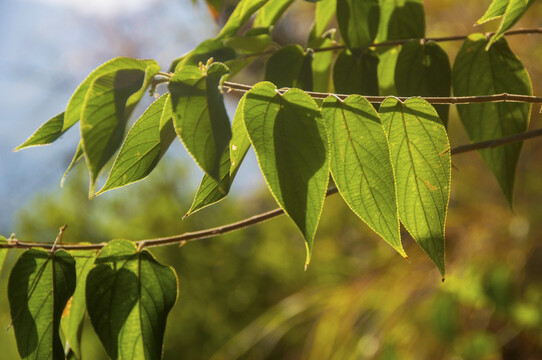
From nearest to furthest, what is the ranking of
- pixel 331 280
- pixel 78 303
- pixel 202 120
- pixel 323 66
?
pixel 202 120
pixel 78 303
pixel 323 66
pixel 331 280

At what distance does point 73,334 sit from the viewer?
0.28 meters

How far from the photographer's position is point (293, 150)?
0.21 m

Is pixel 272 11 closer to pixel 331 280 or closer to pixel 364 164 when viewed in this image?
pixel 364 164

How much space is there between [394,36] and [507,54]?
7 centimetres

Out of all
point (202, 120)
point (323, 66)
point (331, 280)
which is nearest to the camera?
point (202, 120)

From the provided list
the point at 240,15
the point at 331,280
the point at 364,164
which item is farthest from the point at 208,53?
the point at 331,280

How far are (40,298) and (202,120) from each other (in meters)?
0.13

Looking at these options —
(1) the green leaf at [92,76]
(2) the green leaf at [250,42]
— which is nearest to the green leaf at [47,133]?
(1) the green leaf at [92,76]

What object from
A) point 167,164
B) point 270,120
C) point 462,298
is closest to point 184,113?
point 270,120

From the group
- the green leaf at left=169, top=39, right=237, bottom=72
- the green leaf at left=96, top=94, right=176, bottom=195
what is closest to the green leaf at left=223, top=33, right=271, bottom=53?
the green leaf at left=169, top=39, right=237, bottom=72

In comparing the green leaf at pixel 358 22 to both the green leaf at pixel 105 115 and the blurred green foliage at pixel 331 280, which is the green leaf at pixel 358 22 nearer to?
the green leaf at pixel 105 115

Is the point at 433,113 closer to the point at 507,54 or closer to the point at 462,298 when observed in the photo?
the point at 507,54

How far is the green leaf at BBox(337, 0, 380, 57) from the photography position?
1.08ft

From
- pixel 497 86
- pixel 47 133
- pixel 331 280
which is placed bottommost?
pixel 331 280
